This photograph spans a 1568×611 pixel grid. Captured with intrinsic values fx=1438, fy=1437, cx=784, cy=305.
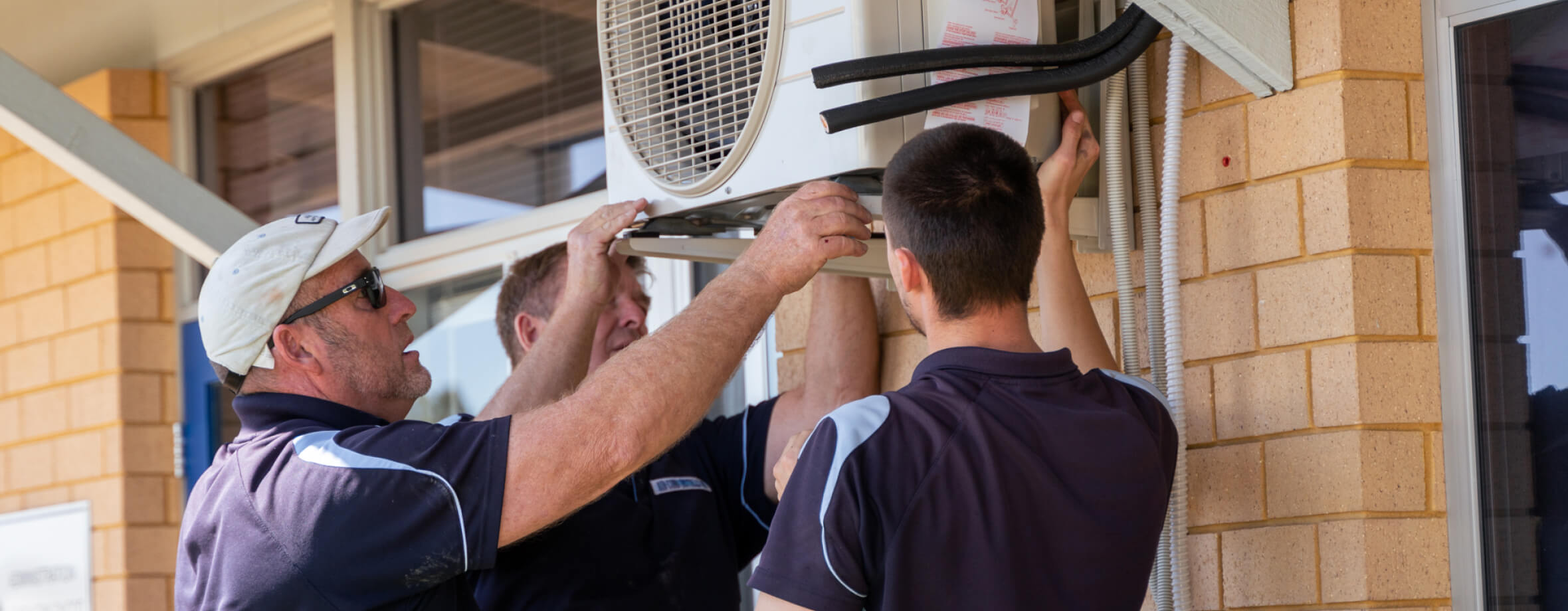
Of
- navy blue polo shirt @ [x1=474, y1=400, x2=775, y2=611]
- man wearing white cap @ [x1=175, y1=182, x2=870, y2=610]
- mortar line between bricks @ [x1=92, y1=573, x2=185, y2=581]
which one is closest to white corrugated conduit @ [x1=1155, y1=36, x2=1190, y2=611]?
man wearing white cap @ [x1=175, y1=182, x2=870, y2=610]

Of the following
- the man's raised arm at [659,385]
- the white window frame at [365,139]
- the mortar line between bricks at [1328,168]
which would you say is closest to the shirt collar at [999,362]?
the man's raised arm at [659,385]

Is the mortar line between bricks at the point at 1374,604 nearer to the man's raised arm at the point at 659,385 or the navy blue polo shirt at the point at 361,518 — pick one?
the man's raised arm at the point at 659,385

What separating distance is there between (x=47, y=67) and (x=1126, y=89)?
3.89 metres

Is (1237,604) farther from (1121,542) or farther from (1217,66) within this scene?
(1217,66)

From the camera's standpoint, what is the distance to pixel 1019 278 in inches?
66.5

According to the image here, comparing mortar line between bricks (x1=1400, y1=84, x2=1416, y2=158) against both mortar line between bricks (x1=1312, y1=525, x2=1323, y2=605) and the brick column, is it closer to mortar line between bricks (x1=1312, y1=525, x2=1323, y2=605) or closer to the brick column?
the brick column

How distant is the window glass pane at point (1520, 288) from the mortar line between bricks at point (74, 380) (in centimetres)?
410

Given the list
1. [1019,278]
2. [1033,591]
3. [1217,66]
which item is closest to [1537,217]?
[1217,66]

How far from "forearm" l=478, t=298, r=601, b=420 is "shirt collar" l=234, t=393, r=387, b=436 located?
47 centimetres

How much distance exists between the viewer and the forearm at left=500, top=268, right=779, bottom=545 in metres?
1.82

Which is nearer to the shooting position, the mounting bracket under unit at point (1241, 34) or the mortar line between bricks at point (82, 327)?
the mounting bracket under unit at point (1241, 34)

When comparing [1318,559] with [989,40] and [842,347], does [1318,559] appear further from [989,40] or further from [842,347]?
[842,347]

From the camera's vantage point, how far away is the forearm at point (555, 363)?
2.52 m

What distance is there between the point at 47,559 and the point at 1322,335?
4315 mm
